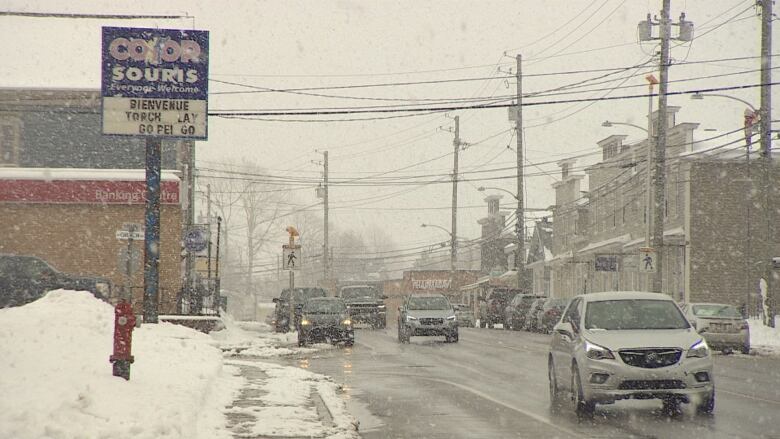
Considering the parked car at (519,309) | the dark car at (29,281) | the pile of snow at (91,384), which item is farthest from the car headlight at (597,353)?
the parked car at (519,309)

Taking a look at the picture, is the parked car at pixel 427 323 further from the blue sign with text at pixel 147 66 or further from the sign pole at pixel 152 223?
the blue sign with text at pixel 147 66

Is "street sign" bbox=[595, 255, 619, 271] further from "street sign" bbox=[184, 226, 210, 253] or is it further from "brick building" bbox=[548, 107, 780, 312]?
"street sign" bbox=[184, 226, 210, 253]

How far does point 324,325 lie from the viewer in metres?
31.6

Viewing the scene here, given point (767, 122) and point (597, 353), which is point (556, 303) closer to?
point (767, 122)

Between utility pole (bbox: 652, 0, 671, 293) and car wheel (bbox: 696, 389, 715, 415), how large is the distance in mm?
22305

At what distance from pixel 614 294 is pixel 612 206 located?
45.8m

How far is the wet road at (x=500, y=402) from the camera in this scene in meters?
12.0

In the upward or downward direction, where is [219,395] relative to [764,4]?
downward

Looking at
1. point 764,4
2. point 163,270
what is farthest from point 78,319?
point 764,4

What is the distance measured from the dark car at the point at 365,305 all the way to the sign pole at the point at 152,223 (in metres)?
22.3

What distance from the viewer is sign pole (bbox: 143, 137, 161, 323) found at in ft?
82.7

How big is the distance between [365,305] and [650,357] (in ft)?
119

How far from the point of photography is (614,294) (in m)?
14.8

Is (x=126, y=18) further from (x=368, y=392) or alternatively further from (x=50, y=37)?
(x=368, y=392)
